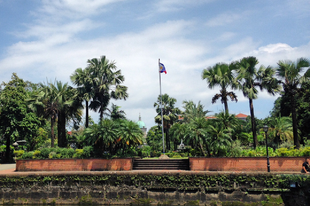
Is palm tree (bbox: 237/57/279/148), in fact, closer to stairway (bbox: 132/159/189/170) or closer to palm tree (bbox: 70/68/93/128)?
stairway (bbox: 132/159/189/170)

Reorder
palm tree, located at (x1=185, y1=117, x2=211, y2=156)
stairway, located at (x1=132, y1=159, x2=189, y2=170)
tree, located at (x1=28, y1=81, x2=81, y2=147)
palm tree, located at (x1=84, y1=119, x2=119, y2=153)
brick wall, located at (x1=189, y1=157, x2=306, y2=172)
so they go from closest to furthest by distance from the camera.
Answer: brick wall, located at (x1=189, y1=157, x2=306, y2=172) → stairway, located at (x1=132, y1=159, x2=189, y2=170) → palm tree, located at (x1=185, y1=117, x2=211, y2=156) → palm tree, located at (x1=84, y1=119, x2=119, y2=153) → tree, located at (x1=28, y1=81, x2=81, y2=147)

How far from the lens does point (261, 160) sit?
17.7 m

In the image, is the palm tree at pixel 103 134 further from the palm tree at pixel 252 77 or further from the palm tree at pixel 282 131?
the palm tree at pixel 282 131

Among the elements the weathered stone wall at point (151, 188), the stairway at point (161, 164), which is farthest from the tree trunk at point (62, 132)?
the stairway at point (161, 164)

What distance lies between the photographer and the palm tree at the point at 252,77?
78.1 feet

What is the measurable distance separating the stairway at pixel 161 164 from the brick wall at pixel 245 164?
1103 mm

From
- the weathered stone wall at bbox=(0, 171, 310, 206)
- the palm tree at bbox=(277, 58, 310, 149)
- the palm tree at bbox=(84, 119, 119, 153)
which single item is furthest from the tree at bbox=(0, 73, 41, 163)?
the palm tree at bbox=(277, 58, 310, 149)

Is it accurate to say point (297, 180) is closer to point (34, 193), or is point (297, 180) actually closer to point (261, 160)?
point (261, 160)

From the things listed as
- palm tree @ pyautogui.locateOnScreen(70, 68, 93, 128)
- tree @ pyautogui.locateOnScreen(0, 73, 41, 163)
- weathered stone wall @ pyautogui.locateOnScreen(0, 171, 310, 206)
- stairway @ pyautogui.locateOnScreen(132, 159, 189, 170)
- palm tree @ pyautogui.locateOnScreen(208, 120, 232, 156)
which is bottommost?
weathered stone wall @ pyautogui.locateOnScreen(0, 171, 310, 206)

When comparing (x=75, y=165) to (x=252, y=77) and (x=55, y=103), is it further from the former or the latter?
(x=252, y=77)

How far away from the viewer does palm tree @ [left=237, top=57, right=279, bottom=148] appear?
2380 centimetres

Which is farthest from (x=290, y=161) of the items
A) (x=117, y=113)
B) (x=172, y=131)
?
(x=117, y=113)

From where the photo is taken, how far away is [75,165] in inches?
778

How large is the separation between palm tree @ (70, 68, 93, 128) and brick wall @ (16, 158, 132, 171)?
854cm
